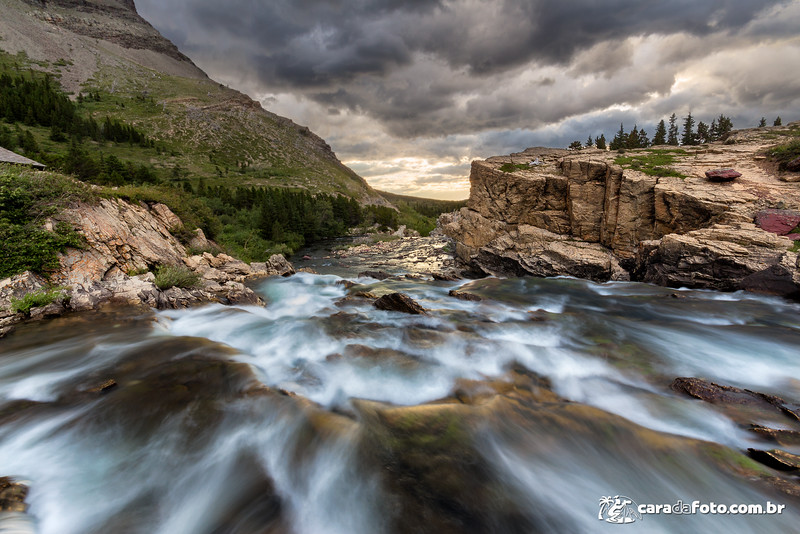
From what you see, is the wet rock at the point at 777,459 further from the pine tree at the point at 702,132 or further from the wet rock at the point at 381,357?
the pine tree at the point at 702,132

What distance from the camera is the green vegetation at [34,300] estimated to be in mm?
7969

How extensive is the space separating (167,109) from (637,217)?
165 m

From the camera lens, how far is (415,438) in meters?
4.73

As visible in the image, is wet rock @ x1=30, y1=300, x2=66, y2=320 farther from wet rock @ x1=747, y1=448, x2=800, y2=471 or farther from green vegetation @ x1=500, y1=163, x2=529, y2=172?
green vegetation @ x1=500, y1=163, x2=529, y2=172

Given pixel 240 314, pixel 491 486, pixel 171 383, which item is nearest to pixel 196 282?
pixel 240 314

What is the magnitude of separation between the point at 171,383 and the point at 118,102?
544 ft

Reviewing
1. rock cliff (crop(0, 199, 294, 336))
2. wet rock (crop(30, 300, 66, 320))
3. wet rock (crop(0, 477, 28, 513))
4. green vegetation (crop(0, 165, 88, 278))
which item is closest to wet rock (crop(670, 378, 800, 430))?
wet rock (crop(0, 477, 28, 513))

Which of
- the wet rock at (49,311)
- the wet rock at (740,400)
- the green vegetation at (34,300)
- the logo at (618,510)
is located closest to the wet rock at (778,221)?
the wet rock at (740,400)

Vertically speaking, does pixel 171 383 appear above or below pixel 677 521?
above

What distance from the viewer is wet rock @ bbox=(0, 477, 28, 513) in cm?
336

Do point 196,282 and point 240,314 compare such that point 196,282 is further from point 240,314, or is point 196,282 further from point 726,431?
point 726,431

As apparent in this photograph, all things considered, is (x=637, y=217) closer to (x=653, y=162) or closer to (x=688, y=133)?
(x=653, y=162)

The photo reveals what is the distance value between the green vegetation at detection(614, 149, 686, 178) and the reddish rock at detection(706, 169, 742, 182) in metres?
1.43

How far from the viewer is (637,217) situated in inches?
817
